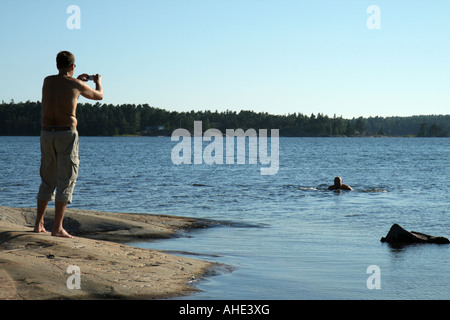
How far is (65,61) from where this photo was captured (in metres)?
8.18

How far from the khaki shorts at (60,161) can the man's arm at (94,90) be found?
52cm

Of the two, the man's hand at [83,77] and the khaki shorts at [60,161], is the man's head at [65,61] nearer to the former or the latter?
the man's hand at [83,77]

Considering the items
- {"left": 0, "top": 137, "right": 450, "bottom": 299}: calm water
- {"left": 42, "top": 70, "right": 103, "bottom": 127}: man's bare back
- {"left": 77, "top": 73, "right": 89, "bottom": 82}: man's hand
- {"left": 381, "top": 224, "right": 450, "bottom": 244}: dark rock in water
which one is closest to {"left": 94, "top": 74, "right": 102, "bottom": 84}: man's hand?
{"left": 77, "top": 73, "right": 89, "bottom": 82}: man's hand

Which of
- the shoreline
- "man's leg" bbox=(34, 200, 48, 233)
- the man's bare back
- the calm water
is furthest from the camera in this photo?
the calm water

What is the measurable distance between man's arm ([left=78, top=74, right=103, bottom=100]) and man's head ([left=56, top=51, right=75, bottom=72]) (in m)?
0.29

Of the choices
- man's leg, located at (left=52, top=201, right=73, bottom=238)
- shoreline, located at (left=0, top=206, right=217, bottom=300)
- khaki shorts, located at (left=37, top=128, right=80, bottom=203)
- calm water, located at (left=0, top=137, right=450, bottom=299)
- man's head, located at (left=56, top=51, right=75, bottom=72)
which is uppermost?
man's head, located at (left=56, top=51, right=75, bottom=72)

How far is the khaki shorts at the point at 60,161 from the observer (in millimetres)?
8156

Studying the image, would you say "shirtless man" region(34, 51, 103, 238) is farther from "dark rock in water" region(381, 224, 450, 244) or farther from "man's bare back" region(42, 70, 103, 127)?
"dark rock in water" region(381, 224, 450, 244)

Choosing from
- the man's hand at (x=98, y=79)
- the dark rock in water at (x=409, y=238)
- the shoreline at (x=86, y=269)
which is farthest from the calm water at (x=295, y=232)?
the man's hand at (x=98, y=79)

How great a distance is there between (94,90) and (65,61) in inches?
21.8

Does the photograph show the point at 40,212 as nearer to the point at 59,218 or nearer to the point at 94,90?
the point at 59,218

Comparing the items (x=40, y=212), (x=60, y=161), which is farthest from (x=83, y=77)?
(x=40, y=212)

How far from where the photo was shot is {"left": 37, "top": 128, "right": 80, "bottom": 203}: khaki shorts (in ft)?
26.8
